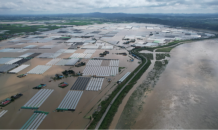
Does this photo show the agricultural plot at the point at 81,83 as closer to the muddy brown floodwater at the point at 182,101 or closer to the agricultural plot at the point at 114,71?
the agricultural plot at the point at 114,71

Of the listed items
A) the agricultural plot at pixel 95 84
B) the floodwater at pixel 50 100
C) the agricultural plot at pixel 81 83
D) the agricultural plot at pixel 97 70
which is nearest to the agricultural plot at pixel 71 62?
the floodwater at pixel 50 100

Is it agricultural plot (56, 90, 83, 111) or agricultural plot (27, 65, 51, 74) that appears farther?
agricultural plot (27, 65, 51, 74)

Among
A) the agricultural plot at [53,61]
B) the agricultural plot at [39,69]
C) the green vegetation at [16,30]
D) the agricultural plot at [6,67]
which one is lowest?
the agricultural plot at [39,69]

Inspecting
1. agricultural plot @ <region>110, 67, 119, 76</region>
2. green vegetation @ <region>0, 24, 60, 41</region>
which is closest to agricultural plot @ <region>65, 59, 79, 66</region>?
agricultural plot @ <region>110, 67, 119, 76</region>

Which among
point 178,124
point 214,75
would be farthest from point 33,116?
point 214,75

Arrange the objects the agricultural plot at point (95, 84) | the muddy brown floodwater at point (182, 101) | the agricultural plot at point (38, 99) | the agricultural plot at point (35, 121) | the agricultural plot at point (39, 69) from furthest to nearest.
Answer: the agricultural plot at point (39, 69) < the agricultural plot at point (95, 84) < the agricultural plot at point (38, 99) < the muddy brown floodwater at point (182, 101) < the agricultural plot at point (35, 121)

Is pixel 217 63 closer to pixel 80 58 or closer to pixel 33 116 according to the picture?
pixel 80 58

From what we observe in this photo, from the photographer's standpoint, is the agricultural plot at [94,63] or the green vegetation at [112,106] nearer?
the green vegetation at [112,106]

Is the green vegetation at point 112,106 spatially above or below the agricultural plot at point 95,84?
below

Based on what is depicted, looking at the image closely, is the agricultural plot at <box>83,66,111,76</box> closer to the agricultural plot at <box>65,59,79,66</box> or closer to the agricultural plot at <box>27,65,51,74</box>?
the agricultural plot at <box>65,59,79,66</box>
